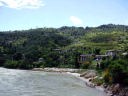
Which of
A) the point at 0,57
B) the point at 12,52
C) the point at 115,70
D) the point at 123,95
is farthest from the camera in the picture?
the point at 12,52

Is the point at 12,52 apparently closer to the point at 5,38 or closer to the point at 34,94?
the point at 5,38

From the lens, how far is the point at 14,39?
196500 mm

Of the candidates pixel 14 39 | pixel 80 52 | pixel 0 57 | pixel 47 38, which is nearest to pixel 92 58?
pixel 80 52

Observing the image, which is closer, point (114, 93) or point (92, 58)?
point (114, 93)

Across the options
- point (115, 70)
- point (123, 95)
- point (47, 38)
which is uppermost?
point (47, 38)

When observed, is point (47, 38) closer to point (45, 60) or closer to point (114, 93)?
point (45, 60)

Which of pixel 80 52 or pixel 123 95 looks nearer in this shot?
pixel 123 95

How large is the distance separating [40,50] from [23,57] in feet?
26.9

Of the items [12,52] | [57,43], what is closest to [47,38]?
[57,43]

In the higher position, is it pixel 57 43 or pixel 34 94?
pixel 57 43

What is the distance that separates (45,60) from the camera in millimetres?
129125

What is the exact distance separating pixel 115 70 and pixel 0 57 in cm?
9369

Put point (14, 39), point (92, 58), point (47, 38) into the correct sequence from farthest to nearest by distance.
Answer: point (14, 39)
point (47, 38)
point (92, 58)

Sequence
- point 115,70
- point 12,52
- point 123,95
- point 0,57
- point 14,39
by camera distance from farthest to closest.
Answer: point 14,39, point 12,52, point 0,57, point 115,70, point 123,95
